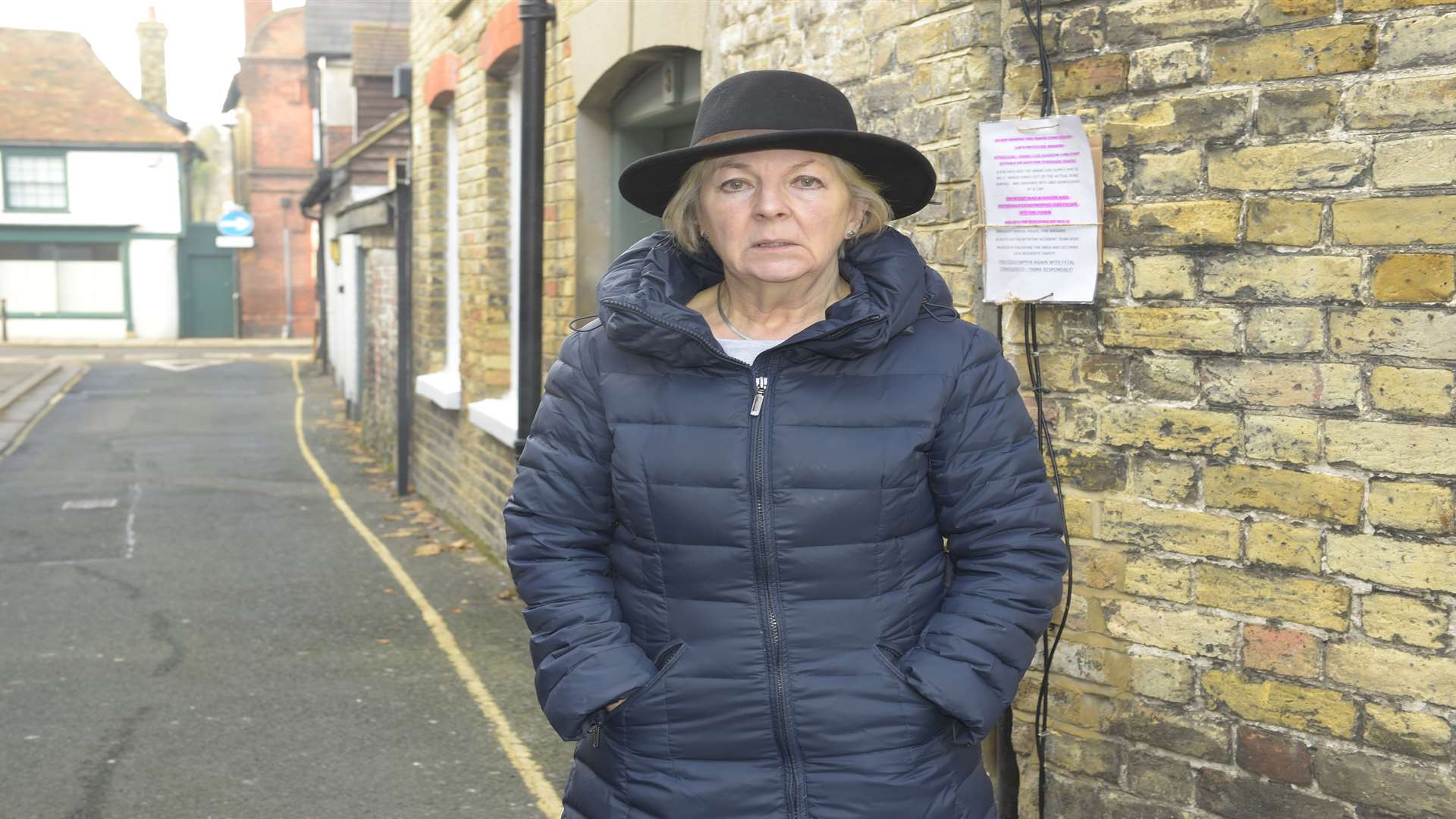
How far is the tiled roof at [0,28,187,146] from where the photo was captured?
3588cm

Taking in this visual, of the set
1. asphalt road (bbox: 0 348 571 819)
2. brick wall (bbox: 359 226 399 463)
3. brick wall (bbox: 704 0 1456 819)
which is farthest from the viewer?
brick wall (bbox: 359 226 399 463)

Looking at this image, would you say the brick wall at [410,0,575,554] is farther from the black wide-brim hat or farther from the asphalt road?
the black wide-brim hat

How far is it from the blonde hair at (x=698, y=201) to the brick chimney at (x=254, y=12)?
4365 cm

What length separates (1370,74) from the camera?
3006 mm

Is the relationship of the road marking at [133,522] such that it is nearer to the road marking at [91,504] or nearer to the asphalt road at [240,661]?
the asphalt road at [240,661]

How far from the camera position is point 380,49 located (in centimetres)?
1855

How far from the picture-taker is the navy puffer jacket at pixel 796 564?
7.68ft

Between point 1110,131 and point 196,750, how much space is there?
3.90 m

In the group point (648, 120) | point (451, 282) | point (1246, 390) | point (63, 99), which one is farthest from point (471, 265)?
point (63, 99)

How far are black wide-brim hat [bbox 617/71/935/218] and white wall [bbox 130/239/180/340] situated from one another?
3718 cm

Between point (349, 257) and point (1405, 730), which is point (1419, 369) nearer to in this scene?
point (1405, 730)

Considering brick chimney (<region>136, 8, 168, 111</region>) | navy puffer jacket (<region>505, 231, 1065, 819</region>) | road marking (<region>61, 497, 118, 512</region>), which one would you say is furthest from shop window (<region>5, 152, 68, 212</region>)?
navy puffer jacket (<region>505, 231, 1065, 819</region>)

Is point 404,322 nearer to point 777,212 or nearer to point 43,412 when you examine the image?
point 43,412

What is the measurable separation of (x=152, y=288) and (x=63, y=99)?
213 inches
